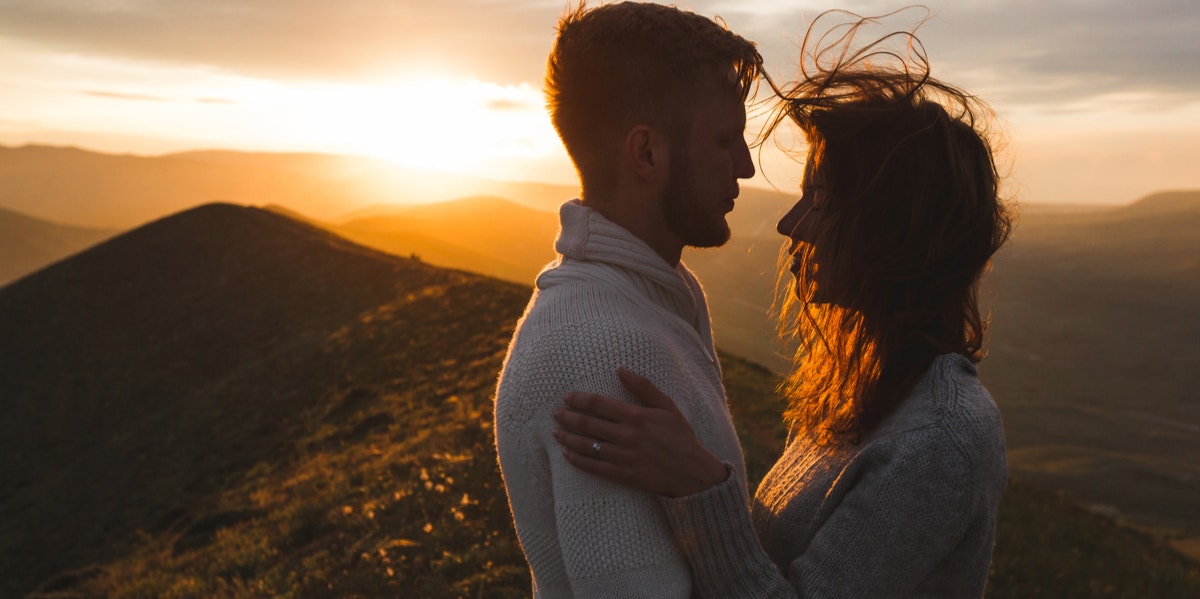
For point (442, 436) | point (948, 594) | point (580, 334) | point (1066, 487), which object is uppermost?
point (580, 334)

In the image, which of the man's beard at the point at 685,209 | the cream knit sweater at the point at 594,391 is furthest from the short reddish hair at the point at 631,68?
the cream knit sweater at the point at 594,391

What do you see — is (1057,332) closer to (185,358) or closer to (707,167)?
(185,358)

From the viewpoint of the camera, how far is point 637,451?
2.46 metres

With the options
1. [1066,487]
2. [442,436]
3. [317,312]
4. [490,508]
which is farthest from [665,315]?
[1066,487]

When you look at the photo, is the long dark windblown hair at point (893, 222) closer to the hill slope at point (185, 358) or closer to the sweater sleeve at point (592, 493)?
the sweater sleeve at point (592, 493)

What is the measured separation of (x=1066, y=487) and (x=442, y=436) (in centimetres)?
4968

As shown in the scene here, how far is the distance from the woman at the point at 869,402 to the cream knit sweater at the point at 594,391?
0.10 meters

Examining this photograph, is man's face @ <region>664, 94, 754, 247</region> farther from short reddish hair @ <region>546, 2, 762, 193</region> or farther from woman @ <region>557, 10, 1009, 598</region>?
woman @ <region>557, 10, 1009, 598</region>

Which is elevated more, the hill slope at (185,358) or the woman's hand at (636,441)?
the woman's hand at (636,441)

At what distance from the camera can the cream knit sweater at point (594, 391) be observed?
251 centimetres

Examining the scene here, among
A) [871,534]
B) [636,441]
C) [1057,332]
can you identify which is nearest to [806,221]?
[871,534]

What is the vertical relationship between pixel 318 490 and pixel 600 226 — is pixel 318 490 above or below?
below

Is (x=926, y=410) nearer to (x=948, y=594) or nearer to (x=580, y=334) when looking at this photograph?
(x=948, y=594)

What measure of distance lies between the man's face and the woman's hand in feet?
3.01
